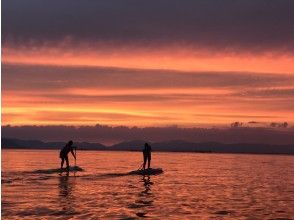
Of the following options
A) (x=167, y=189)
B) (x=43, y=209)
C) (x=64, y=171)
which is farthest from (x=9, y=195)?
(x=64, y=171)

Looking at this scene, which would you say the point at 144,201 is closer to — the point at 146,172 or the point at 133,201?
the point at 133,201

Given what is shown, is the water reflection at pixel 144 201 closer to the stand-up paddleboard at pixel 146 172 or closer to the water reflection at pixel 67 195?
the water reflection at pixel 67 195

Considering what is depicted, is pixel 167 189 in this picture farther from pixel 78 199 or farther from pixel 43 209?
pixel 43 209

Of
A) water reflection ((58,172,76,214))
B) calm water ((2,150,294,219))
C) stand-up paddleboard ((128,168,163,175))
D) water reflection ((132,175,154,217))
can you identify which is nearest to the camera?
calm water ((2,150,294,219))

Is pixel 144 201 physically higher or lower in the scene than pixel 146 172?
lower

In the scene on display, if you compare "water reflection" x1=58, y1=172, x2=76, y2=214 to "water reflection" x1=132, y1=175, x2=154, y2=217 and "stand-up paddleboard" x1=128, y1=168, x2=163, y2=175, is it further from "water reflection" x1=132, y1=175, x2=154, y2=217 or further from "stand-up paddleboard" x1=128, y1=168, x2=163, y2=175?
"stand-up paddleboard" x1=128, y1=168, x2=163, y2=175

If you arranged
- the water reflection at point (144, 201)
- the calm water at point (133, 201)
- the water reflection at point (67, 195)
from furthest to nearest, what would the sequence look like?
the water reflection at point (67, 195)
the water reflection at point (144, 201)
the calm water at point (133, 201)

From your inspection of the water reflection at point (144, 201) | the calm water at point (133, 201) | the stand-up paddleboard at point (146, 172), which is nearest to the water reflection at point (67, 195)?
the calm water at point (133, 201)

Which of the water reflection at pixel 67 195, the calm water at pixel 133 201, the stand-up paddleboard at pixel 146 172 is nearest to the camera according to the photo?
the calm water at pixel 133 201

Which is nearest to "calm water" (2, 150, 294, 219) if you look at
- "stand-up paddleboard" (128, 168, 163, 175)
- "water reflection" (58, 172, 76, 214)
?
"water reflection" (58, 172, 76, 214)

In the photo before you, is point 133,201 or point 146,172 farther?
point 146,172

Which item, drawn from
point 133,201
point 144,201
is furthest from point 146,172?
point 133,201

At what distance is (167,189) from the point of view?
29.8m

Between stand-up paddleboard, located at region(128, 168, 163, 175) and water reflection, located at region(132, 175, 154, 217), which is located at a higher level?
stand-up paddleboard, located at region(128, 168, 163, 175)
